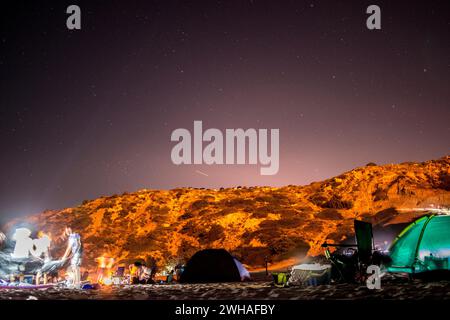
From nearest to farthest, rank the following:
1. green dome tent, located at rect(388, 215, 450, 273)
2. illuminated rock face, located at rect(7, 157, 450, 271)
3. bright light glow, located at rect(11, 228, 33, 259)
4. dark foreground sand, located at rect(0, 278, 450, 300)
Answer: dark foreground sand, located at rect(0, 278, 450, 300) → green dome tent, located at rect(388, 215, 450, 273) → bright light glow, located at rect(11, 228, 33, 259) → illuminated rock face, located at rect(7, 157, 450, 271)

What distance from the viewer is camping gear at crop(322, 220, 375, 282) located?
17.3 metres

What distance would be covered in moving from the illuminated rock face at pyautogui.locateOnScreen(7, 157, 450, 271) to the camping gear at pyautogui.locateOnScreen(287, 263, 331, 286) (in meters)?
25.4

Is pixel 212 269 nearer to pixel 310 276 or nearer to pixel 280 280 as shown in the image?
pixel 280 280

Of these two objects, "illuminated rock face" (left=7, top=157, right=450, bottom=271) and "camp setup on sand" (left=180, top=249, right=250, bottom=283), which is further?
"illuminated rock face" (left=7, top=157, right=450, bottom=271)

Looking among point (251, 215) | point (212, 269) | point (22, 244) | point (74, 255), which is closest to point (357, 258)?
point (212, 269)

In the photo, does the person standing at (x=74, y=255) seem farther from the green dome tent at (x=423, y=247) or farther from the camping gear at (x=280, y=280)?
the green dome tent at (x=423, y=247)

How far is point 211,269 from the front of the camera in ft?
73.7

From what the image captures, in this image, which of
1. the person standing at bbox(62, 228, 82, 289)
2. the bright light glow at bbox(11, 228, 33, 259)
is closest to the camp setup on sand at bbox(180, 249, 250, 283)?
the person standing at bbox(62, 228, 82, 289)

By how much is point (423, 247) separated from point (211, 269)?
8.65m

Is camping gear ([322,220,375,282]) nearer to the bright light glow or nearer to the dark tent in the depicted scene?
the dark tent

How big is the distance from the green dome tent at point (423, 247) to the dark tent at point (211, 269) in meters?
6.70
